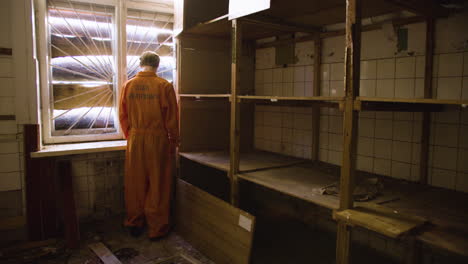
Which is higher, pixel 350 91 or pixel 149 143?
pixel 350 91

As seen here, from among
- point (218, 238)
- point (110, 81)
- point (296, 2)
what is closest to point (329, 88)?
point (296, 2)

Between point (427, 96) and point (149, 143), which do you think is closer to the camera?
point (427, 96)

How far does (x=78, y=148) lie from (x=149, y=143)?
2.49 feet

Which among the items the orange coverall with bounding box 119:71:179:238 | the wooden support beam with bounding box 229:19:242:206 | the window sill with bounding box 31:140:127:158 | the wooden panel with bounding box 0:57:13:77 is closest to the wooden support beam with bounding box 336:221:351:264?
the wooden support beam with bounding box 229:19:242:206

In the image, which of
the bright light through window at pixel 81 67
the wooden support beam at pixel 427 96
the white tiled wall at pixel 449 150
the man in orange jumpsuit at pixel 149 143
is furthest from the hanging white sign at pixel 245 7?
the bright light through window at pixel 81 67

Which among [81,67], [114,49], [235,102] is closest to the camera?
[235,102]

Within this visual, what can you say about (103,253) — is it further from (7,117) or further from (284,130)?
(284,130)

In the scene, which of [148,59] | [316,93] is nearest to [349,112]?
[316,93]

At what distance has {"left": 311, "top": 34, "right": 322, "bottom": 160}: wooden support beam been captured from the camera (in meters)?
2.99

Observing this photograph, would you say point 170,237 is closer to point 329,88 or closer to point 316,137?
point 316,137

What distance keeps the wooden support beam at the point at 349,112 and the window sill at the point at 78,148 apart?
2.43 m

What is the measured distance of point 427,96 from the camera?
228 cm

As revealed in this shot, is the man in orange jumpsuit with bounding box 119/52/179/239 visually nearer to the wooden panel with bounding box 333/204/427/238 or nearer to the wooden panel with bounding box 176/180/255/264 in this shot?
the wooden panel with bounding box 176/180/255/264

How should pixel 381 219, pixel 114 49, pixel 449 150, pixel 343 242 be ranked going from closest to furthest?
pixel 381 219, pixel 343 242, pixel 449 150, pixel 114 49
